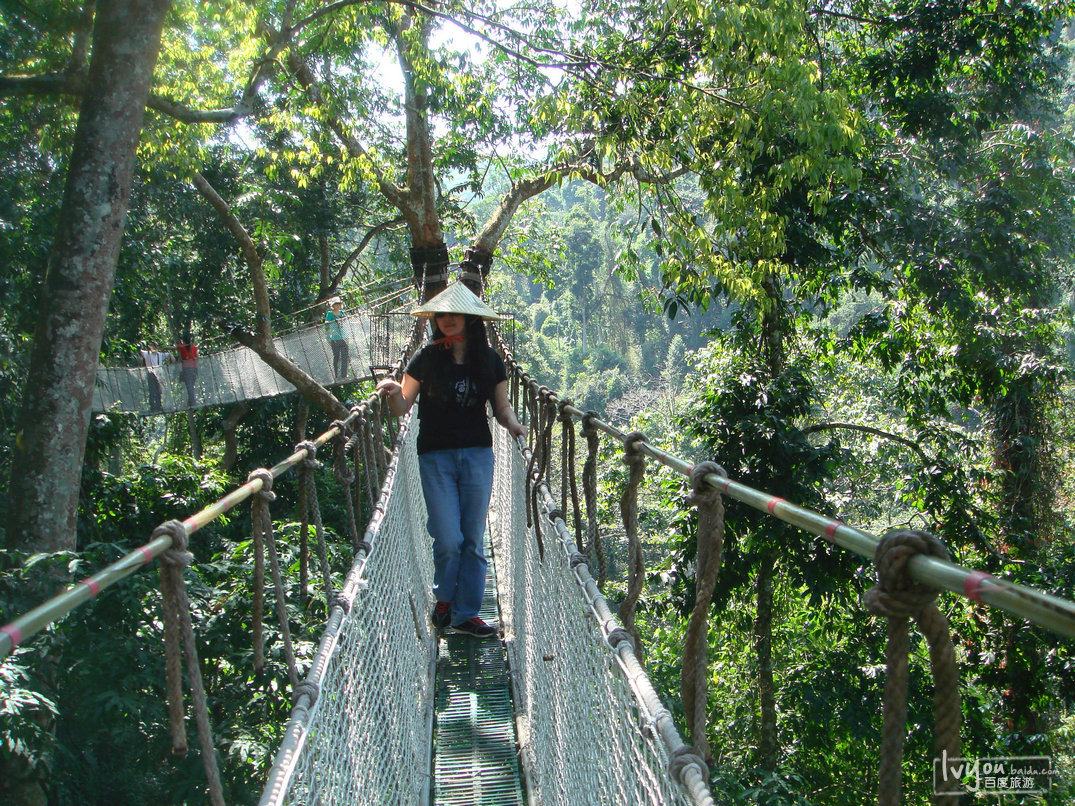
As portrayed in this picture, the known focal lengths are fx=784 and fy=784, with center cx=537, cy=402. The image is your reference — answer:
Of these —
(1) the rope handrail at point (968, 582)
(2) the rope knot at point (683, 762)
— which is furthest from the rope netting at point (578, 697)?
(1) the rope handrail at point (968, 582)

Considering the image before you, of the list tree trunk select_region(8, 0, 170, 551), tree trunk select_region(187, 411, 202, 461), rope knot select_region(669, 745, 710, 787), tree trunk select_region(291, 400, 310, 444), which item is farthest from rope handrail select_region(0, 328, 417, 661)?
tree trunk select_region(187, 411, 202, 461)

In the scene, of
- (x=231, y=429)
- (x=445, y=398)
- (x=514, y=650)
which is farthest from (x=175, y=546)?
(x=231, y=429)

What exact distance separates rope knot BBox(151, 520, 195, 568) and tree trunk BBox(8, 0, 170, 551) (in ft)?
7.84

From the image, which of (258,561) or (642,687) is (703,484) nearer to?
(642,687)

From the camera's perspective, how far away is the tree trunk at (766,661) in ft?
16.0

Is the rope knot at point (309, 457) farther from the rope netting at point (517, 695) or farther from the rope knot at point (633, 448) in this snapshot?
the rope knot at point (633, 448)

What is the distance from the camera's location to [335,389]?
29.7 ft

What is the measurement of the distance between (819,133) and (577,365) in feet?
115

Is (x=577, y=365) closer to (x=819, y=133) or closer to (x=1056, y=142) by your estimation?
(x=1056, y=142)

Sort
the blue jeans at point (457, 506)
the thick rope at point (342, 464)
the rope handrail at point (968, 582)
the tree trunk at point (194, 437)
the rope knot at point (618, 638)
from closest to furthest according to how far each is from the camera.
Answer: the rope handrail at point (968, 582), the rope knot at point (618, 638), the thick rope at point (342, 464), the blue jeans at point (457, 506), the tree trunk at point (194, 437)

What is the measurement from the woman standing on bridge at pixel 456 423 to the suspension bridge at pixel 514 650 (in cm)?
12

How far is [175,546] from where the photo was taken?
2.51 feet

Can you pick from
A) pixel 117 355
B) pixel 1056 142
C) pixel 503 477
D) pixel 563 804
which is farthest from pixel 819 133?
pixel 117 355

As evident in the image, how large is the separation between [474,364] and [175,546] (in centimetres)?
165
